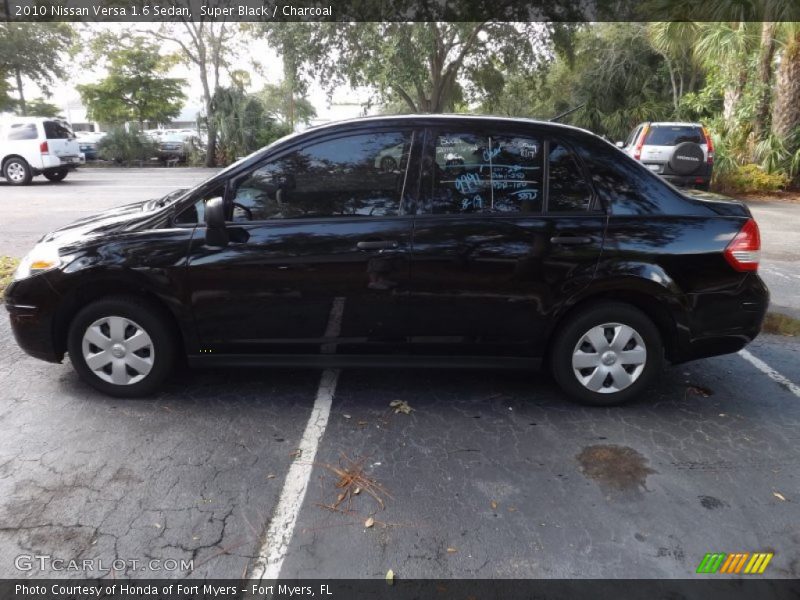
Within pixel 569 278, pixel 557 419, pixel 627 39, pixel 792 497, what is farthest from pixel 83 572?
pixel 627 39

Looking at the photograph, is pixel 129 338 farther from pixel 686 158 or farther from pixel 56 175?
pixel 56 175

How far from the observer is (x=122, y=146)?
25250 millimetres

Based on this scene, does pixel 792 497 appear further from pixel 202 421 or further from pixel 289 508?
pixel 202 421

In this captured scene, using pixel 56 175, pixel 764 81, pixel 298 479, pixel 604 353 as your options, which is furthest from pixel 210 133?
pixel 298 479

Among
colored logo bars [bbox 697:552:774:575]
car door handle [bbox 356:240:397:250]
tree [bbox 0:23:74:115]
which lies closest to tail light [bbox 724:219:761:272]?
colored logo bars [bbox 697:552:774:575]

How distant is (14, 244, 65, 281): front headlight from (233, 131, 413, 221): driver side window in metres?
1.17

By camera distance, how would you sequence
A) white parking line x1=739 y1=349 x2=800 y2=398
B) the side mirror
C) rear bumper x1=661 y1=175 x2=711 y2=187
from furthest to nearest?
rear bumper x1=661 y1=175 x2=711 y2=187 → white parking line x1=739 y1=349 x2=800 y2=398 → the side mirror

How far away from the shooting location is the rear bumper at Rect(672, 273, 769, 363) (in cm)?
363

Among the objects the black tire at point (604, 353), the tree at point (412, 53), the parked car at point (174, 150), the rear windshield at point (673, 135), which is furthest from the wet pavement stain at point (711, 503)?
the parked car at point (174, 150)

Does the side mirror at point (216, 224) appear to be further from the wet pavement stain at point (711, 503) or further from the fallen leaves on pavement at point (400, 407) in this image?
the wet pavement stain at point (711, 503)

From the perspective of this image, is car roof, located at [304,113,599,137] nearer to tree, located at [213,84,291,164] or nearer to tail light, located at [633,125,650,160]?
tail light, located at [633,125,650,160]

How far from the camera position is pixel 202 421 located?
3.57 meters

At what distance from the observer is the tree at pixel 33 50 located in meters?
30.9

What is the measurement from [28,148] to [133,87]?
15.3 m
